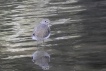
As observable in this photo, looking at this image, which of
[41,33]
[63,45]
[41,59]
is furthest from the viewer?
[63,45]

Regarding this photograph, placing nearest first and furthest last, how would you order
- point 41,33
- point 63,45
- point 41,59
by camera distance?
1. point 41,59
2. point 41,33
3. point 63,45

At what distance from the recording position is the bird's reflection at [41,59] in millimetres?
10660

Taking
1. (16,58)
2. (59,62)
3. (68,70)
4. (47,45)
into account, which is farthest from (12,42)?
→ (68,70)

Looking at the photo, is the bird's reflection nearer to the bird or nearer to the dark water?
the dark water

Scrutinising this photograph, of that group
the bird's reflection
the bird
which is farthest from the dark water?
the bird

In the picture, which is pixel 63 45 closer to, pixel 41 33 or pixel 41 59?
pixel 41 33

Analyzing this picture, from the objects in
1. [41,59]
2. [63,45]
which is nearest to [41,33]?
[63,45]

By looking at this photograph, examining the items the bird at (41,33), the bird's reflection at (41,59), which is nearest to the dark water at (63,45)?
the bird's reflection at (41,59)

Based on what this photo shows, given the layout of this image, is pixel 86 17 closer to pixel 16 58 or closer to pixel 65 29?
pixel 65 29

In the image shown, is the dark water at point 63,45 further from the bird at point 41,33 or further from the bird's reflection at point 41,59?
the bird at point 41,33

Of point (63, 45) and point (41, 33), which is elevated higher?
point (41, 33)

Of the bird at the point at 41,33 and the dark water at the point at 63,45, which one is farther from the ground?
the bird at the point at 41,33

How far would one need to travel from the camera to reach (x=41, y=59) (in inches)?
456

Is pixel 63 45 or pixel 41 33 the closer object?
pixel 41 33
